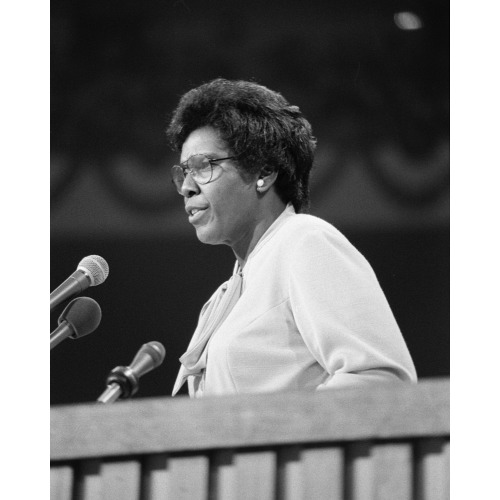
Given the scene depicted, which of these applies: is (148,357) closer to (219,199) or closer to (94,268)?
(94,268)

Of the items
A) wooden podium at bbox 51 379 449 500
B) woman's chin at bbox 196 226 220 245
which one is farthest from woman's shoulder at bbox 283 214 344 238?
wooden podium at bbox 51 379 449 500

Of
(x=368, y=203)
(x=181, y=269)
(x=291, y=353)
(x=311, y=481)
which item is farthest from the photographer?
(x=368, y=203)

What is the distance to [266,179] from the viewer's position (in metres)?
1.99

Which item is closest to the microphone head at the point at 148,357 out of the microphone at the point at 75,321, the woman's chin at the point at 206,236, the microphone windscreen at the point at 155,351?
the microphone windscreen at the point at 155,351

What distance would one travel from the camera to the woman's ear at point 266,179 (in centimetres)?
198

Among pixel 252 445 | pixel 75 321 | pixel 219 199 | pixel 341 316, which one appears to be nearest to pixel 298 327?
pixel 341 316

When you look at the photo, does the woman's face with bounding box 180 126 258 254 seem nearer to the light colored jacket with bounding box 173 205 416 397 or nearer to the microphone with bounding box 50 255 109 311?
the light colored jacket with bounding box 173 205 416 397

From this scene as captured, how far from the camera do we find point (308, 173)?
6.69ft

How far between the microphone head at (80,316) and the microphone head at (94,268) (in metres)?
0.06

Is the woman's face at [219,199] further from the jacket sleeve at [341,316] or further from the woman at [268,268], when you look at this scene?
the jacket sleeve at [341,316]
